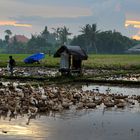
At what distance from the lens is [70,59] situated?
1331 inches

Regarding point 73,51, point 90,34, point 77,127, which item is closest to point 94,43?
point 90,34

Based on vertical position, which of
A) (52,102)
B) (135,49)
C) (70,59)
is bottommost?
(52,102)

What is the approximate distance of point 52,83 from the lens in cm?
2831

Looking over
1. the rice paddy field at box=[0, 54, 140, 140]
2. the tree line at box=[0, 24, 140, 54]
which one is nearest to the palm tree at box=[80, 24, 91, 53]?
the tree line at box=[0, 24, 140, 54]

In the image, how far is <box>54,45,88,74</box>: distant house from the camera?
33.4 meters

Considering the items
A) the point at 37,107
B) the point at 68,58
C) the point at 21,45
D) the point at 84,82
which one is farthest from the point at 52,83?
the point at 21,45

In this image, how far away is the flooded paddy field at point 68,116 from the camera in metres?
13.3

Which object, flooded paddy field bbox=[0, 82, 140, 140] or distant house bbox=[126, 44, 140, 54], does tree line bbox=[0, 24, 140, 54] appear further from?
flooded paddy field bbox=[0, 82, 140, 140]

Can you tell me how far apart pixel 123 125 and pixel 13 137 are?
163 inches

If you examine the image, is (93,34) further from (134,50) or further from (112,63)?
(112,63)

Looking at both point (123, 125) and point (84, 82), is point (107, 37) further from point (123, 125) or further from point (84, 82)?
point (123, 125)

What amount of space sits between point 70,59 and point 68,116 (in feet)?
58.0

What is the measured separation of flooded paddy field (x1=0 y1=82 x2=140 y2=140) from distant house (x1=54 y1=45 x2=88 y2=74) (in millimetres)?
11696

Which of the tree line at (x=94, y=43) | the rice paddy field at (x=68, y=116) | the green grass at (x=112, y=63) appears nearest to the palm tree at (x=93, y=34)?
the tree line at (x=94, y=43)
